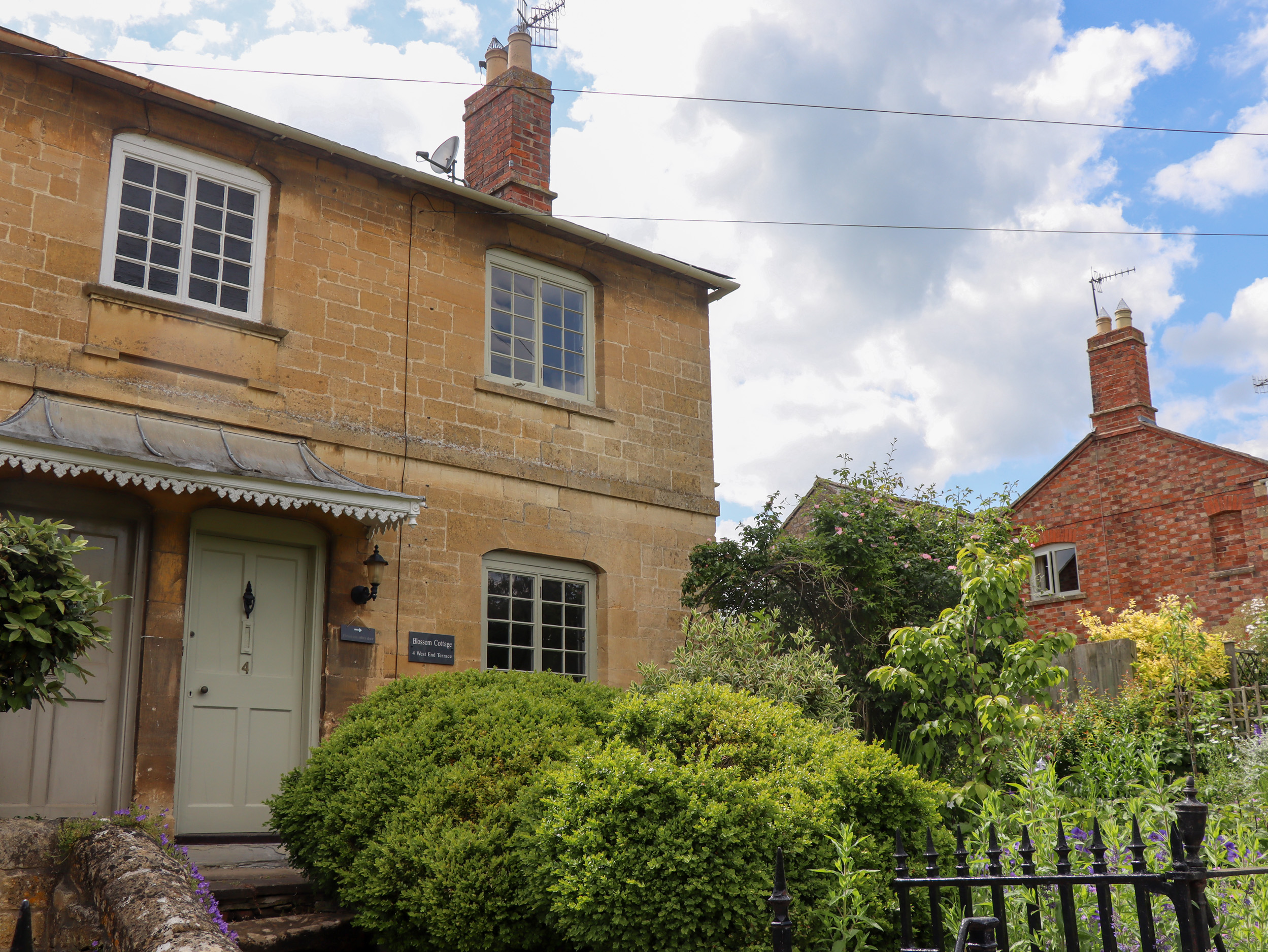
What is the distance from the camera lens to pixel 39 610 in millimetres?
5586

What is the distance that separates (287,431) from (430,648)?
7.42ft

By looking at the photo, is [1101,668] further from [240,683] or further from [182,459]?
[182,459]

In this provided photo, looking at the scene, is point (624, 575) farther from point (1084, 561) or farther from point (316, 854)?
point (1084, 561)

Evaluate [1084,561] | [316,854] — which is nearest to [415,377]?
[316,854]

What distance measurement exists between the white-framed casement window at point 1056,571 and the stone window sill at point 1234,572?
8.62 ft

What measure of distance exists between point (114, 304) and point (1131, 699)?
34.0 ft

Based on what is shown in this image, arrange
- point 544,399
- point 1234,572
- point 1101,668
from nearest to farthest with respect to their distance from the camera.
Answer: point 544,399, point 1101,668, point 1234,572

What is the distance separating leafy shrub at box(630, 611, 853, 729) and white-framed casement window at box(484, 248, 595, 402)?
301cm

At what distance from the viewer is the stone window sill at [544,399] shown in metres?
10.4

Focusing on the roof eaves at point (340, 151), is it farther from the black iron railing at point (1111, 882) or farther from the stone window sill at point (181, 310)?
the black iron railing at point (1111, 882)

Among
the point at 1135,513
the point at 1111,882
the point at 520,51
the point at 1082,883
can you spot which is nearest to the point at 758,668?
the point at 1082,883

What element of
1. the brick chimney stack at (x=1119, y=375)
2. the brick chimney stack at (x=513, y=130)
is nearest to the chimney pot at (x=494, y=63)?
the brick chimney stack at (x=513, y=130)

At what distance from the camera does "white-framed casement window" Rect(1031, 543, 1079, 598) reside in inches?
832

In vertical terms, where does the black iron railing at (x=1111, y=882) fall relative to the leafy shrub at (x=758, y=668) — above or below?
below
